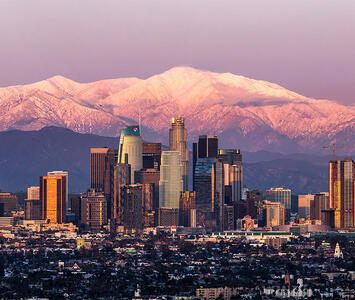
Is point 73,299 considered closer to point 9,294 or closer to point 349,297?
point 9,294

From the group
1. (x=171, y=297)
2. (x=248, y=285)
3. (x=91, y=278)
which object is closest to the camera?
(x=171, y=297)

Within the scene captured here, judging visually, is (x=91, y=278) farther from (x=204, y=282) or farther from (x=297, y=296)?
(x=297, y=296)

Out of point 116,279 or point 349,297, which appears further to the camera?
point 116,279

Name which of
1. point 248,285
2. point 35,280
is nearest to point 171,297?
point 248,285

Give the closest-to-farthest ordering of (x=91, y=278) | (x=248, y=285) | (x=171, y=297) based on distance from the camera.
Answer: (x=171, y=297) → (x=248, y=285) → (x=91, y=278)

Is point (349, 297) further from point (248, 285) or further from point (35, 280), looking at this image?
point (35, 280)

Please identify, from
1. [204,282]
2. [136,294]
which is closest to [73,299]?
[136,294]

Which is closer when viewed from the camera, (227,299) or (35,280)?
(227,299)

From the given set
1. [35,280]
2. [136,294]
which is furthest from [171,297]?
[35,280]
